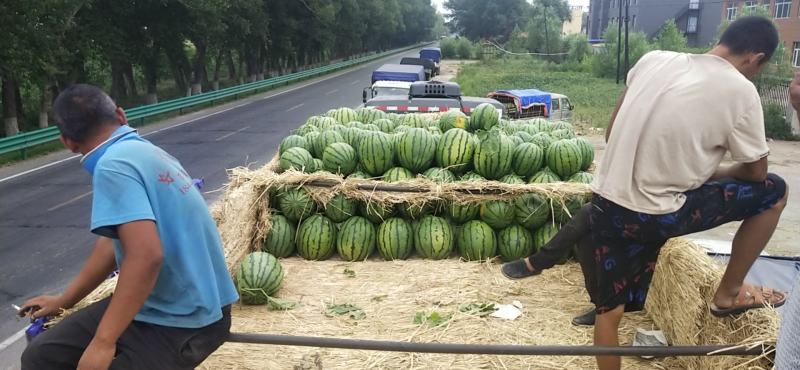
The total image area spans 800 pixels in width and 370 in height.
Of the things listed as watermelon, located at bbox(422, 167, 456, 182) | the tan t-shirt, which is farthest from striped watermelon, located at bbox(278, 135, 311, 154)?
the tan t-shirt

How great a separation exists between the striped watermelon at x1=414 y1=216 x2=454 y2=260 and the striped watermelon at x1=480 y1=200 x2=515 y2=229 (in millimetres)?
372

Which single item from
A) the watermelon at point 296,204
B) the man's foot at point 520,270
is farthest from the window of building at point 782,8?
the watermelon at point 296,204

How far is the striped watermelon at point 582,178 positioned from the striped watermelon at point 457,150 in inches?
39.8

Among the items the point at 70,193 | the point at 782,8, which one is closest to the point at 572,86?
the point at 782,8

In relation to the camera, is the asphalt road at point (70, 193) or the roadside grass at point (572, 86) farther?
the roadside grass at point (572, 86)

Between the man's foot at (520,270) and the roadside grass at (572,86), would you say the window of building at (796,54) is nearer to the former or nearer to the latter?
the roadside grass at (572,86)

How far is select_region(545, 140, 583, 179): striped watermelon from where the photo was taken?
19.0ft

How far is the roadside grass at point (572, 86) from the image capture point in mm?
25156

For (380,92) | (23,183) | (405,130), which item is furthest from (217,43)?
(405,130)

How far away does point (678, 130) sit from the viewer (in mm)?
2816

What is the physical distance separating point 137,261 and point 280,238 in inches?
123

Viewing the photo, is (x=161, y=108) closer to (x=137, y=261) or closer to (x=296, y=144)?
(x=296, y=144)

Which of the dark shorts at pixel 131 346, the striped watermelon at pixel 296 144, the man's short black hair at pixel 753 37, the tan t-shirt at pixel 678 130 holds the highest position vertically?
the man's short black hair at pixel 753 37

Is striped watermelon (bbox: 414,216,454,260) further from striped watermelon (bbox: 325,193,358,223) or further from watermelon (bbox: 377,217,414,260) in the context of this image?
striped watermelon (bbox: 325,193,358,223)
